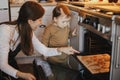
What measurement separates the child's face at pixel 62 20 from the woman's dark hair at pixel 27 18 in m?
0.51

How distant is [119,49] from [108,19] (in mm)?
178

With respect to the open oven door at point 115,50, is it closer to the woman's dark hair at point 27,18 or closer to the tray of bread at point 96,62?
the tray of bread at point 96,62

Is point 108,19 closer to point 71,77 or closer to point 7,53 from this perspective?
point 71,77

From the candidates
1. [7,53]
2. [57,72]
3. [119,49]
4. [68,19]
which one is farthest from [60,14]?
[119,49]

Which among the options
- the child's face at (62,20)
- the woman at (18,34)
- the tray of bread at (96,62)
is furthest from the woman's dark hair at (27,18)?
the child's face at (62,20)

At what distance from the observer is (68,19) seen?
188 cm

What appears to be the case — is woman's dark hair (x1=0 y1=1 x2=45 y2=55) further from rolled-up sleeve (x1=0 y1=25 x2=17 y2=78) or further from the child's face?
the child's face

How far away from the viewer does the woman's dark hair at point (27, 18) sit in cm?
134

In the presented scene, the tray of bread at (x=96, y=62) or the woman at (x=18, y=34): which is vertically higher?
the woman at (x=18, y=34)

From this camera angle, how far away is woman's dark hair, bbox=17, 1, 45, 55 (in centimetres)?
134

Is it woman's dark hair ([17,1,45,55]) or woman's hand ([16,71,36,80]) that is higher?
woman's dark hair ([17,1,45,55])

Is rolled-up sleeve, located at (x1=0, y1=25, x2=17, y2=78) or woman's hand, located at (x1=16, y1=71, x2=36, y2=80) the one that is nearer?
woman's hand, located at (x1=16, y1=71, x2=36, y2=80)

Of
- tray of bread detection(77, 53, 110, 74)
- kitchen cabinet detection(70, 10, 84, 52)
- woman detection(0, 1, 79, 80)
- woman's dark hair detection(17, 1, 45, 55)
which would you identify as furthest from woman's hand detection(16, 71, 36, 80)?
kitchen cabinet detection(70, 10, 84, 52)

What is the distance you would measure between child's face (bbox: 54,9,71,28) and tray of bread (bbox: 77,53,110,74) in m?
0.42
